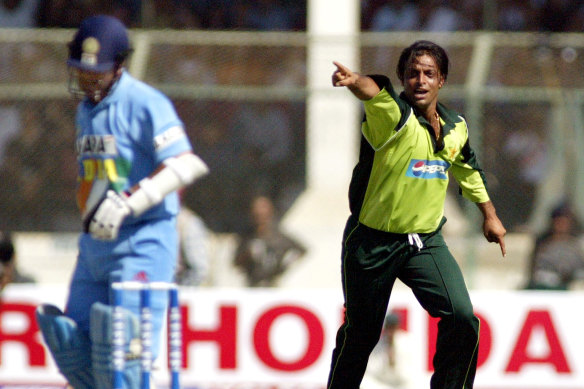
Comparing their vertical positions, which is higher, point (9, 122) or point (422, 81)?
point (422, 81)

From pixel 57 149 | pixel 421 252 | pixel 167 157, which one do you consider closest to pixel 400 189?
pixel 421 252

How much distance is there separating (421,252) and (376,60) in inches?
213

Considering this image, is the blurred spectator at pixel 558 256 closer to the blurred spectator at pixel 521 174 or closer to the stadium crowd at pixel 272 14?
the blurred spectator at pixel 521 174

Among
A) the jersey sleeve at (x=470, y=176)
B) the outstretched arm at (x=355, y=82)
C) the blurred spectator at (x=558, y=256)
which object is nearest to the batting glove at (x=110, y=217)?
the outstretched arm at (x=355, y=82)

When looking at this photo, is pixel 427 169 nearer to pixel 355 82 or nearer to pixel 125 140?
pixel 355 82

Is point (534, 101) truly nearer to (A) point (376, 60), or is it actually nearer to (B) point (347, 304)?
(A) point (376, 60)

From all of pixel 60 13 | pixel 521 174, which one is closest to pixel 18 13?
pixel 60 13

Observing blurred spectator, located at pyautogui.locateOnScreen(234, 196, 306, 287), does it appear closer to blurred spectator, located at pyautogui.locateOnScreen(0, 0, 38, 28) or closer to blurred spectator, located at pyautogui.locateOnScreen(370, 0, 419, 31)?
blurred spectator, located at pyautogui.locateOnScreen(370, 0, 419, 31)

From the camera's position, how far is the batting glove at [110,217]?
497 cm

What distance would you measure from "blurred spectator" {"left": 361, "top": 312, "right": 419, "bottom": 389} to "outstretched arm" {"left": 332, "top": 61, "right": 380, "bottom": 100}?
4371 millimetres

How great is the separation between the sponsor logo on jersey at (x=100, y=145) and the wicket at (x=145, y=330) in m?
0.60

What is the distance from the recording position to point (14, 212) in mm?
10375

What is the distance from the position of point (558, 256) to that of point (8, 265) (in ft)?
15.2

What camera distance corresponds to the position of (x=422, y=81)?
4.89m
